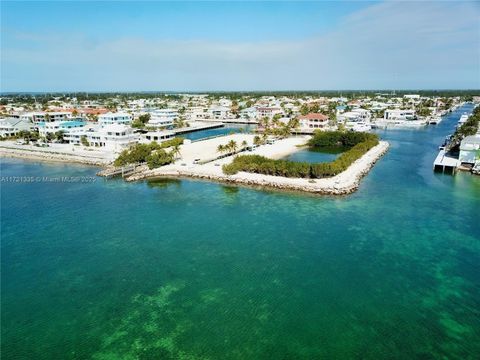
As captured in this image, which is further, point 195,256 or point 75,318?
point 195,256

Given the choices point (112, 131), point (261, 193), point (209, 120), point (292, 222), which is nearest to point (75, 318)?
point (292, 222)

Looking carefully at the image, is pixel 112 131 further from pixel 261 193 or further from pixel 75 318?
pixel 75 318

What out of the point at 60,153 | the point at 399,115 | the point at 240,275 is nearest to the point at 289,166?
the point at 240,275

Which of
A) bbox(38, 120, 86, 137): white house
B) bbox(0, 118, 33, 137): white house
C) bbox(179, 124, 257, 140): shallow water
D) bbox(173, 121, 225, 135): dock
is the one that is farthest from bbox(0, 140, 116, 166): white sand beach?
bbox(173, 121, 225, 135): dock

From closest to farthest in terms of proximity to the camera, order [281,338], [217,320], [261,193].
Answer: [281,338], [217,320], [261,193]

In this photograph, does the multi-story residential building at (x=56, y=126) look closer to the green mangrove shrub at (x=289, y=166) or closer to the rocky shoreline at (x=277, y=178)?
the rocky shoreline at (x=277, y=178)

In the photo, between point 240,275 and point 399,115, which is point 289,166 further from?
point 399,115

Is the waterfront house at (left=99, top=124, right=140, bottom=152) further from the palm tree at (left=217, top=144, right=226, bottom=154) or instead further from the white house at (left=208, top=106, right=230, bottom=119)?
the white house at (left=208, top=106, right=230, bottom=119)

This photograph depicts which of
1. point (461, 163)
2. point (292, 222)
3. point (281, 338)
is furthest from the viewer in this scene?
point (461, 163)

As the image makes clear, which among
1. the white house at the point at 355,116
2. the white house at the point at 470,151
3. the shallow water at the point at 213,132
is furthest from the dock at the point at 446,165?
the shallow water at the point at 213,132
